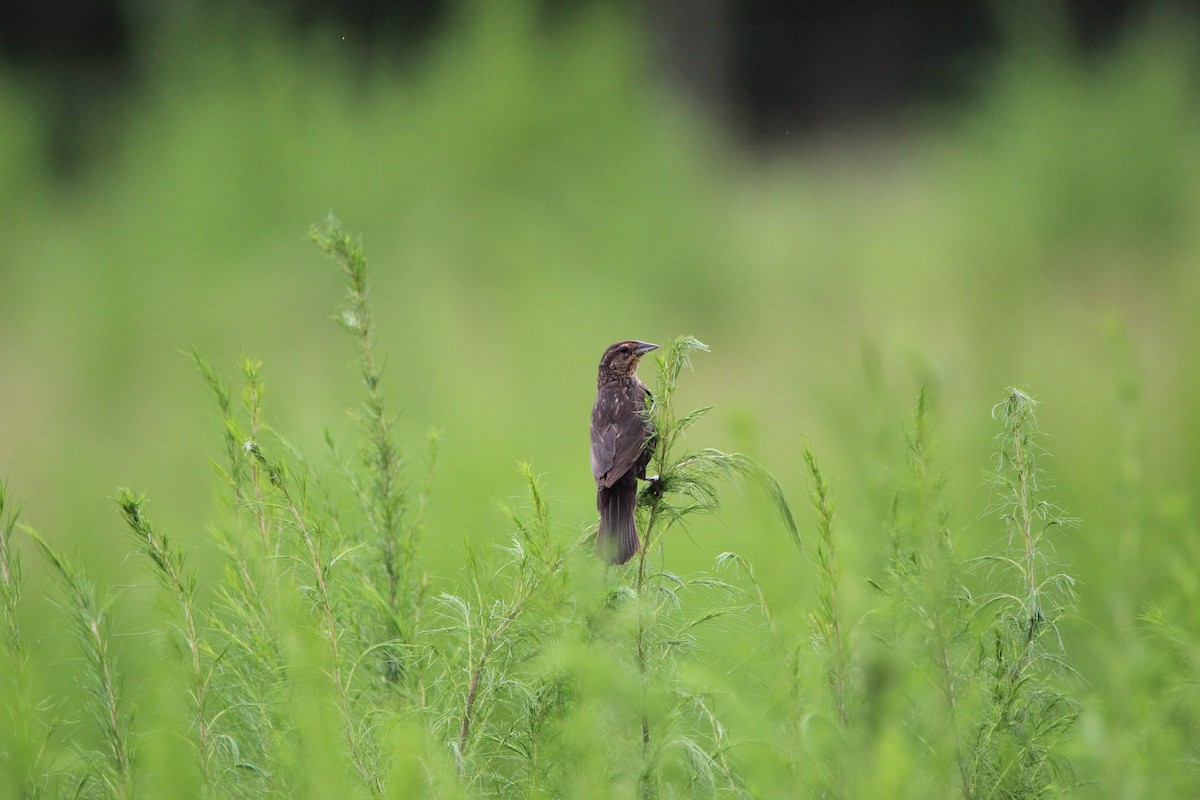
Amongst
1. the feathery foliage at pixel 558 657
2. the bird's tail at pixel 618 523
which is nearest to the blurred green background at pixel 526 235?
the bird's tail at pixel 618 523

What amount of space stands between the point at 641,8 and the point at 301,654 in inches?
359

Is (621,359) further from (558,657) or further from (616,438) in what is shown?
(558,657)

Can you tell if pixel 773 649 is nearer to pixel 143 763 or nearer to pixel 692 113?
pixel 143 763

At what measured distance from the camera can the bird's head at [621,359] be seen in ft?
7.54

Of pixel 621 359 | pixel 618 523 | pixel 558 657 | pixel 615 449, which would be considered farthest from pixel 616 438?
pixel 558 657

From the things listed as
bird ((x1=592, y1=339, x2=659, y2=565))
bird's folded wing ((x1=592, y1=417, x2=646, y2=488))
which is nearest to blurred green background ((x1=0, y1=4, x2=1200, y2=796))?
bird ((x1=592, y1=339, x2=659, y2=565))

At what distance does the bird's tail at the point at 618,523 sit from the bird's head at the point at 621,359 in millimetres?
535

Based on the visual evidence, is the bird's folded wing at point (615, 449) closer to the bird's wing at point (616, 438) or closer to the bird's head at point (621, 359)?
the bird's wing at point (616, 438)

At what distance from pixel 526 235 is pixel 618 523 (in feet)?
14.5

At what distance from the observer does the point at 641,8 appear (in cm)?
959

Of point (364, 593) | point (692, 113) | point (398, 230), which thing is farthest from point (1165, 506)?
point (692, 113)

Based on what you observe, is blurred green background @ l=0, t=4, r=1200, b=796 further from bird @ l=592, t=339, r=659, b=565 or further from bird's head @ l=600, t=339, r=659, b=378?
bird @ l=592, t=339, r=659, b=565

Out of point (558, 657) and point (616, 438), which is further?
point (616, 438)

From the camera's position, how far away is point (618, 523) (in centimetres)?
165
